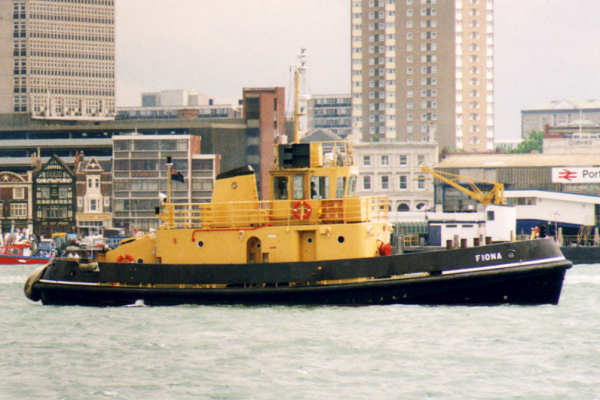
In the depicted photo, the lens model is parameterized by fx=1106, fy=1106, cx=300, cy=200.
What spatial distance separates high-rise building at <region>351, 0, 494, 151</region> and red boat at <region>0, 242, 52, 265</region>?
8211 centimetres

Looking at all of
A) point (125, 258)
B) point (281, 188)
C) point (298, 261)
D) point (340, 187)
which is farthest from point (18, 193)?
point (298, 261)

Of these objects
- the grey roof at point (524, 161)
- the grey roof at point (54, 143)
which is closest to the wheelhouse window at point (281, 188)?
the grey roof at point (524, 161)

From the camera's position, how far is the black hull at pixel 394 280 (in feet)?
98.1

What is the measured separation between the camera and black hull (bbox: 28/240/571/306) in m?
29.9

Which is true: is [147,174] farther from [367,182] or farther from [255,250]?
[255,250]

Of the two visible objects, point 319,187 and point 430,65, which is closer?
point 319,187

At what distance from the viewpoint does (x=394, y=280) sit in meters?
29.8

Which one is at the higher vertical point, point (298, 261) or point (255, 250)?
point (255, 250)

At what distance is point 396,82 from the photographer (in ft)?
504

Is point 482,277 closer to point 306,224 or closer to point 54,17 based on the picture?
point 306,224

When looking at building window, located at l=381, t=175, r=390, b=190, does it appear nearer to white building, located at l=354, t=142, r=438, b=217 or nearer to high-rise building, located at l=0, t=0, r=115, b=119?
white building, located at l=354, t=142, r=438, b=217

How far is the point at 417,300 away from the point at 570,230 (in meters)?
54.8

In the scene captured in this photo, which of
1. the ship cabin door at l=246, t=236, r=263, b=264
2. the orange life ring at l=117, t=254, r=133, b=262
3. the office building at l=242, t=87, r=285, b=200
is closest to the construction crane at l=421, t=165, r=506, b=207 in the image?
the office building at l=242, t=87, r=285, b=200

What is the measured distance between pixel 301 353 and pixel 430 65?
131 meters
